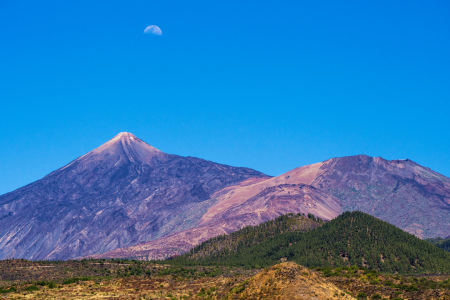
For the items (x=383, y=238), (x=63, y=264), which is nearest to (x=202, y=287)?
(x=63, y=264)

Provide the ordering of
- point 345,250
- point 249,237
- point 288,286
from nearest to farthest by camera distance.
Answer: point 288,286 → point 345,250 → point 249,237

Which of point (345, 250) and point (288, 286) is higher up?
point (345, 250)

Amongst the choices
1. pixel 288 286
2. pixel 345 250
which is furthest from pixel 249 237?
pixel 288 286

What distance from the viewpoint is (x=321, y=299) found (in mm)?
50969

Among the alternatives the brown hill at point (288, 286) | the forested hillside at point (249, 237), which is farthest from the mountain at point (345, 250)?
the brown hill at point (288, 286)

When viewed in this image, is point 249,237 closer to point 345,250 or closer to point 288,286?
point 345,250

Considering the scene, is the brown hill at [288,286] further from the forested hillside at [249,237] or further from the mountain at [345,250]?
the forested hillside at [249,237]

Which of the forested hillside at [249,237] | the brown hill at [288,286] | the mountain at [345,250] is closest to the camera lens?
the brown hill at [288,286]

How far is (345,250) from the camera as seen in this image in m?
144

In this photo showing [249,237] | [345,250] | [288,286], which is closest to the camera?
[288,286]

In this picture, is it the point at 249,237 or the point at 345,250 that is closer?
the point at 345,250

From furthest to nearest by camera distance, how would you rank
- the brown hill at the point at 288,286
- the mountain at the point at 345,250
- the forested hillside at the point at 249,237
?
the forested hillside at the point at 249,237
the mountain at the point at 345,250
the brown hill at the point at 288,286

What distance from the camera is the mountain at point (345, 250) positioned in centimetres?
13575

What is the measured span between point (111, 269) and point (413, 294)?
66.7 meters
